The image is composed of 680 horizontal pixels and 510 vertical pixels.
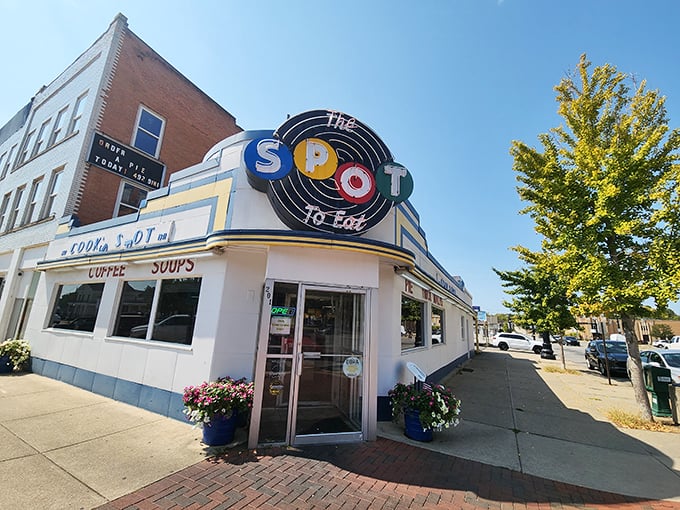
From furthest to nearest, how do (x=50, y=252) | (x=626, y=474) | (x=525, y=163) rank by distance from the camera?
1. (x=50, y=252)
2. (x=525, y=163)
3. (x=626, y=474)

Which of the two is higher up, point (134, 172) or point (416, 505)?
point (134, 172)

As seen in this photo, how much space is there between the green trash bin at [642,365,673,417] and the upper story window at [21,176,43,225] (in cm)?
2110

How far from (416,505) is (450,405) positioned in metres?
2.32

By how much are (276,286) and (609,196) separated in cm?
802

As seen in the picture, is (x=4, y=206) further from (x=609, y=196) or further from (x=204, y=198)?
(x=609, y=196)

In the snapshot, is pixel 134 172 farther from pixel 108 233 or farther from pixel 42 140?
pixel 42 140

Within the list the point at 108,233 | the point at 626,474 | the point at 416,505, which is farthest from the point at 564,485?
the point at 108,233

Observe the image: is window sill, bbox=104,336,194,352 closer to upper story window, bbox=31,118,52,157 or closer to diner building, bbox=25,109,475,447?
diner building, bbox=25,109,475,447

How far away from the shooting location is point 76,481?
3.67 metres

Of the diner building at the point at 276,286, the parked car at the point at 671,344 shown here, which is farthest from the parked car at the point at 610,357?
the parked car at the point at 671,344

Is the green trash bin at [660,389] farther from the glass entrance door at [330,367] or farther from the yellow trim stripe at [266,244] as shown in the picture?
the glass entrance door at [330,367]

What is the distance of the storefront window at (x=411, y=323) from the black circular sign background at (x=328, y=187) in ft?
9.26

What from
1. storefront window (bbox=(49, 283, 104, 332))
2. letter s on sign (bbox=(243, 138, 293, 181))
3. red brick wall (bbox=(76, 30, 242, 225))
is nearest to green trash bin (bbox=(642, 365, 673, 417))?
letter s on sign (bbox=(243, 138, 293, 181))

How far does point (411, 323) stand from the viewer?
331 inches
